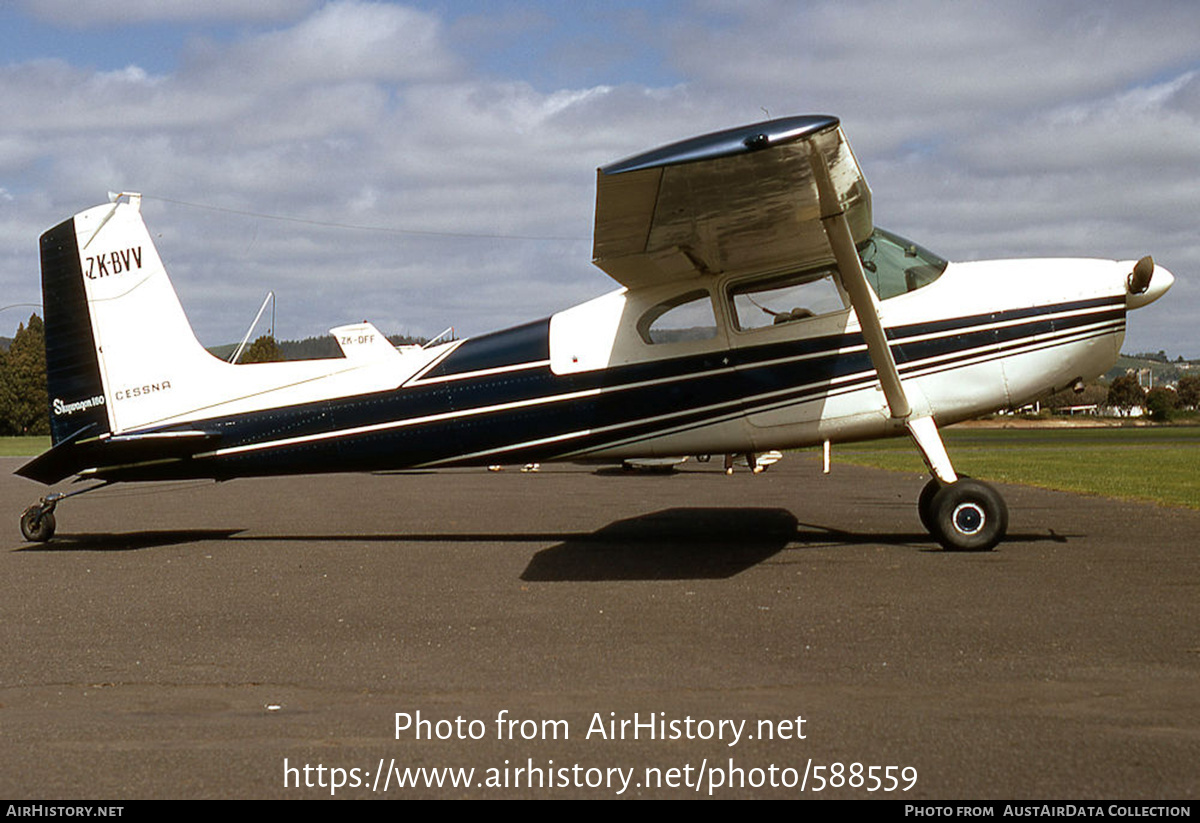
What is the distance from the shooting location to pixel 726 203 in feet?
24.5

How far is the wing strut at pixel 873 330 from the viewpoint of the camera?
7.95 metres

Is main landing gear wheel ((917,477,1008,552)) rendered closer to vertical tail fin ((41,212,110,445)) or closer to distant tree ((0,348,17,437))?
vertical tail fin ((41,212,110,445))

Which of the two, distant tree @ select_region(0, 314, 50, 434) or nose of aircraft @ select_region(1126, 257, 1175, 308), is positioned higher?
distant tree @ select_region(0, 314, 50, 434)

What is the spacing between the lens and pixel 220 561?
28.4 feet

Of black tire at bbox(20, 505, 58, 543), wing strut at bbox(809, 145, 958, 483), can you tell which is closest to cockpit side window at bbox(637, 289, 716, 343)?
wing strut at bbox(809, 145, 958, 483)

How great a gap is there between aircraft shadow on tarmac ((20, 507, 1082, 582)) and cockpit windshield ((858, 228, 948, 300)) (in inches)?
85.1

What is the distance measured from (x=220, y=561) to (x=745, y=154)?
544 cm

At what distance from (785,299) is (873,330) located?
3.16ft

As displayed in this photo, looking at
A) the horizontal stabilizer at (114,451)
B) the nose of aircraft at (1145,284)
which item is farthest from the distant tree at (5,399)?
the nose of aircraft at (1145,284)

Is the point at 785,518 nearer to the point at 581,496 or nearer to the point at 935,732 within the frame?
the point at 581,496

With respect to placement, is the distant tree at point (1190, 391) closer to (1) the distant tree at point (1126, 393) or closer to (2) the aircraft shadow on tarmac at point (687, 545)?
(1) the distant tree at point (1126, 393)

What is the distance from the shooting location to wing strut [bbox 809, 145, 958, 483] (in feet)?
26.1

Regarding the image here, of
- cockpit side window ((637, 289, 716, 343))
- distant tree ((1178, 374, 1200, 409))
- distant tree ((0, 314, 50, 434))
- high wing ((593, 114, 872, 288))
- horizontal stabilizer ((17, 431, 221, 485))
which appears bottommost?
distant tree ((1178, 374, 1200, 409))

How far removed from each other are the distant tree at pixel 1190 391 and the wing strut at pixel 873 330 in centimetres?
15332
